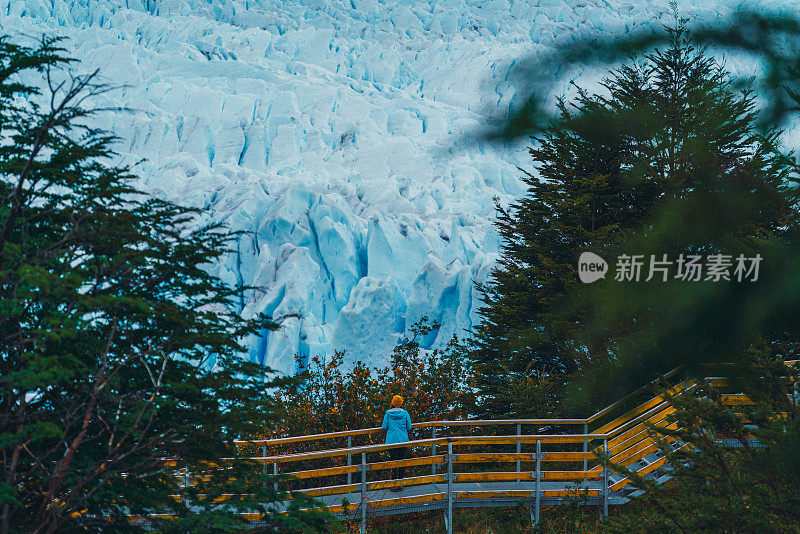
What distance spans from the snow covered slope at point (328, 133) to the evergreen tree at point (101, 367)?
91 cm

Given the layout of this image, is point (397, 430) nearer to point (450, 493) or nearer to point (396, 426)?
point (396, 426)

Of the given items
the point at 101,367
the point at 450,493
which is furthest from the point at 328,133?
the point at 101,367

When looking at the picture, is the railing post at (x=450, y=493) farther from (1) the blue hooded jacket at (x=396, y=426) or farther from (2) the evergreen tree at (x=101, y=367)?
(2) the evergreen tree at (x=101, y=367)

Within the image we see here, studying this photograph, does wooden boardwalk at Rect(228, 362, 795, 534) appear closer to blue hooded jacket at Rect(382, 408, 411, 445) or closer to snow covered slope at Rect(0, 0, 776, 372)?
blue hooded jacket at Rect(382, 408, 411, 445)

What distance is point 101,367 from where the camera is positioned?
3.56m

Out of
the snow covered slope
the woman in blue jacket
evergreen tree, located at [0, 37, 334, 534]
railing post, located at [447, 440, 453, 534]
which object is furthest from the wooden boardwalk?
the snow covered slope

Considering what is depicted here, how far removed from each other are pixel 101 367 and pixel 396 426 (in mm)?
4763

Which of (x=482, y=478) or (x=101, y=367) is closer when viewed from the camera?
(x=101, y=367)

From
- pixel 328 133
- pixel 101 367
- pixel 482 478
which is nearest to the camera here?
pixel 101 367

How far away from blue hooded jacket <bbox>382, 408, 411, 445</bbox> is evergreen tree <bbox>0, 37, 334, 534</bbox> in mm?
2982

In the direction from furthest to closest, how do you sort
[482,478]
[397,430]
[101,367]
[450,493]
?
[397,430] < [482,478] < [450,493] < [101,367]

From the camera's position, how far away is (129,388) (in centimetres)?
435

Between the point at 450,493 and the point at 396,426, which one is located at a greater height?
the point at 396,426

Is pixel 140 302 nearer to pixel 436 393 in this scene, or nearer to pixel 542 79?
pixel 542 79
